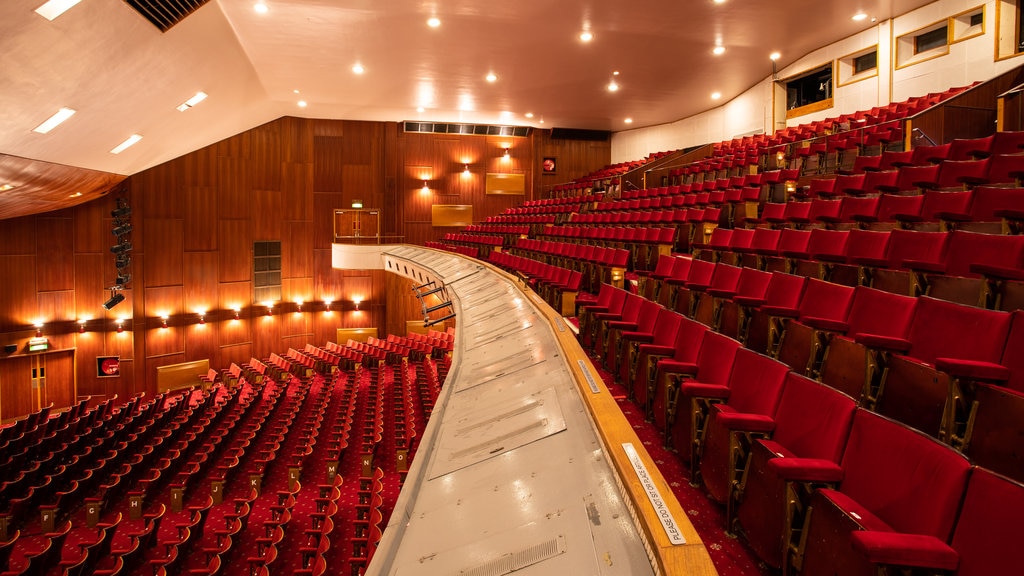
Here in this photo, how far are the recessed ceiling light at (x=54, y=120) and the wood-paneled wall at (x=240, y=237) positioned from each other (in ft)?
8.65

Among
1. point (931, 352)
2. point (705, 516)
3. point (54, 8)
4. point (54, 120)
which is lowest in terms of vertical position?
point (705, 516)

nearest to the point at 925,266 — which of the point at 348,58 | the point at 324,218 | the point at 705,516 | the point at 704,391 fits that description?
the point at 704,391

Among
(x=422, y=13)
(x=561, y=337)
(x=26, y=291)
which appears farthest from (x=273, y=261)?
(x=561, y=337)

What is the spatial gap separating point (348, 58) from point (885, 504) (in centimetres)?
431

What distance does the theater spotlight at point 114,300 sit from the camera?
481 cm

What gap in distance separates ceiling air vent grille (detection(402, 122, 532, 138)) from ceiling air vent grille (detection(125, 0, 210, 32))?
3.80 m

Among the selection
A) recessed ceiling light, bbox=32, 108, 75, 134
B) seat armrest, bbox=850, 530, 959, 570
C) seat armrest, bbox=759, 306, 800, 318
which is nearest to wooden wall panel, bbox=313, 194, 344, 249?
recessed ceiling light, bbox=32, 108, 75, 134

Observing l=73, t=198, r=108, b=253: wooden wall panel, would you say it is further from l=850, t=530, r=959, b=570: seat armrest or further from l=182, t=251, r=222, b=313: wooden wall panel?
l=850, t=530, r=959, b=570: seat armrest

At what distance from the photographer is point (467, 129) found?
21.9 ft

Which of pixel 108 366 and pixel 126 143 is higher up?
pixel 126 143

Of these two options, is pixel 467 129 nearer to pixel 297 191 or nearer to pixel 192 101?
pixel 297 191

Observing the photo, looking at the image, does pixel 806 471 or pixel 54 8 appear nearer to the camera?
pixel 806 471

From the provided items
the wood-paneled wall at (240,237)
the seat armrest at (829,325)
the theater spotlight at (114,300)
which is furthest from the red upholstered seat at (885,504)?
the wood-paneled wall at (240,237)

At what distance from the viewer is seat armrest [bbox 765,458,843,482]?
67 centimetres
